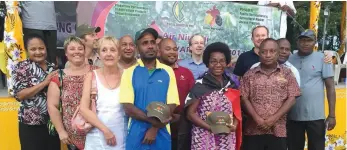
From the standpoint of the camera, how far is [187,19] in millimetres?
5574

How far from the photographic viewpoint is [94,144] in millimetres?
3082

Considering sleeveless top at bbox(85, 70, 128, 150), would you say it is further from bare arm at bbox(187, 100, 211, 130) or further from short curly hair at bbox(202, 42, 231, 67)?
short curly hair at bbox(202, 42, 231, 67)

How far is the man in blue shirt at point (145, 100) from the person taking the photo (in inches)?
118

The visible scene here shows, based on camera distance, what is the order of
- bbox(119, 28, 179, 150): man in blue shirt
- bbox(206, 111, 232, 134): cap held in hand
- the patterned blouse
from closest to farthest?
1. bbox(119, 28, 179, 150): man in blue shirt
2. bbox(206, 111, 232, 134): cap held in hand
3. the patterned blouse

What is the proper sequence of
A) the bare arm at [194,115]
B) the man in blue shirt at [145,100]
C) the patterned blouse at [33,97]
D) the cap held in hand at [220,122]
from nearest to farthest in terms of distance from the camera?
the man in blue shirt at [145,100]
the cap held in hand at [220,122]
the bare arm at [194,115]
the patterned blouse at [33,97]

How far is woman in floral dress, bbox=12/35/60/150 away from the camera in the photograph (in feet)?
11.3

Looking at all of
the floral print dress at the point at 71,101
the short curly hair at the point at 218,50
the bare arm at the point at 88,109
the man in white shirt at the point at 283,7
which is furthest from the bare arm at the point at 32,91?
the man in white shirt at the point at 283,7

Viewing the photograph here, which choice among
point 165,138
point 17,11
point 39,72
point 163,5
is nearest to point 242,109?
point 165,138

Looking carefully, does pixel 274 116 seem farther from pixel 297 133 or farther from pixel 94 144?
pixel 94 144

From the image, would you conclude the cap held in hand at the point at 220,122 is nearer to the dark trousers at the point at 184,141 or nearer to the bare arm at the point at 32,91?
the dark trousers at the point at 184,141

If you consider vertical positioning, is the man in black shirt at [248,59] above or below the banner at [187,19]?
below

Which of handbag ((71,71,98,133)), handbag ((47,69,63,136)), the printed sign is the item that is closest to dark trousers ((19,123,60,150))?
handbag ((47,69,63,136))

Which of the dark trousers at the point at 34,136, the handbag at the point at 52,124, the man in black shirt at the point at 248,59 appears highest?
the man in black shirt at the point at 248,59

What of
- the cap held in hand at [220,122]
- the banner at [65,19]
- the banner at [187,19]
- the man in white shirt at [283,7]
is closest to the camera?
the cap held in hand at [220,122]
